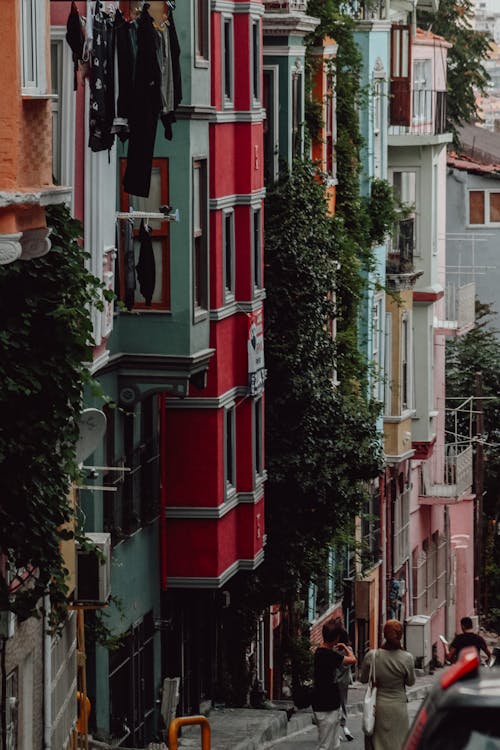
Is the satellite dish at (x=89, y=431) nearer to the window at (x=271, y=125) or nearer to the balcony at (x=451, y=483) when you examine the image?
the window at (x=271, y=125)

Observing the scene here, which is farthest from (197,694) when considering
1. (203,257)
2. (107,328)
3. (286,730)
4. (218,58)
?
(107,328)

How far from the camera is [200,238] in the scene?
3041 centimetres

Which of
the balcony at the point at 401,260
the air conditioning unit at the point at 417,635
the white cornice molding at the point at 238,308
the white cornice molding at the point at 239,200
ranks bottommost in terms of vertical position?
the air conditioning unit at the point at 417,635

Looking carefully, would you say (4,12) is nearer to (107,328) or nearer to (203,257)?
(107,328)

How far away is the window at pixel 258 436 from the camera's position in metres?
34.0

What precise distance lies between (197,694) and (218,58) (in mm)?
8701

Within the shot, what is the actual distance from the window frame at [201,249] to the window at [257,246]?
2934 mm

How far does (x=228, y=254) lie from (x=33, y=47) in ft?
50.8

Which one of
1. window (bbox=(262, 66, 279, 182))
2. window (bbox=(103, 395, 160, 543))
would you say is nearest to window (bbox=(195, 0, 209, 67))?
window (bbox=(103, 395, 160, 543))

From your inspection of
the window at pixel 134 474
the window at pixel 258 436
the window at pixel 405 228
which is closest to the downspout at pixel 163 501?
the window at pixel 134 474

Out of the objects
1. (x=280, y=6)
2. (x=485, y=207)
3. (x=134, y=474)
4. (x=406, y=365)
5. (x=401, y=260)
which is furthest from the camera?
(x=485, y=207)

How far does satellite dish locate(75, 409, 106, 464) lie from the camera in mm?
21438

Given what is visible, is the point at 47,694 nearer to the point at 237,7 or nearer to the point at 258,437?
the point at 258,437

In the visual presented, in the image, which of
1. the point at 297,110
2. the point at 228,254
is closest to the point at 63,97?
the point at 228,254
